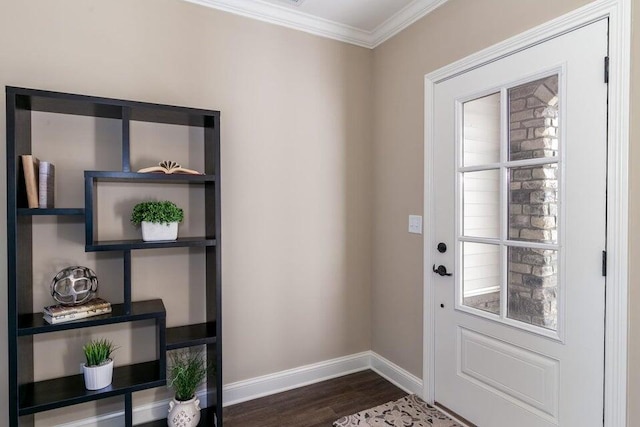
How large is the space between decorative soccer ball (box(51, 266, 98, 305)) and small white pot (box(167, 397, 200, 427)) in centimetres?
74

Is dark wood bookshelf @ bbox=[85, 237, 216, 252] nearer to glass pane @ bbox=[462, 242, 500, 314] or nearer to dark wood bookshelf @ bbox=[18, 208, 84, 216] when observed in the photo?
dark wood bookshelf @ bbox=[18, 208, 84, 216]

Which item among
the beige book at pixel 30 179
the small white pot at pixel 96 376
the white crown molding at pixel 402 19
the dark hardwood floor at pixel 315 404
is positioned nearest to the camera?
the beige book at pixel 30 179

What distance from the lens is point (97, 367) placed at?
5.82 ft

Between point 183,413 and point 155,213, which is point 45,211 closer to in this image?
point 155,213

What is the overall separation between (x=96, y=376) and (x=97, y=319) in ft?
0.93

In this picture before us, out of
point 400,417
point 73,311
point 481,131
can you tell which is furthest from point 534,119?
point 73,311

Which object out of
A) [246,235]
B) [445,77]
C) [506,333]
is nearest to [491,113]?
[445,77]

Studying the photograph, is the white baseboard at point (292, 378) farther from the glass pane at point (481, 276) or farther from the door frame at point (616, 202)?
the door frame at point (616, 202)

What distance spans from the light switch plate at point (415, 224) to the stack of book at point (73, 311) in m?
1.85

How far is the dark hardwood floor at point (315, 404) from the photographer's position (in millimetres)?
2193

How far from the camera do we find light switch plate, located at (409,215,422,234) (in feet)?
7.89

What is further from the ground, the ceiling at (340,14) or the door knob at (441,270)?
the ceiling at (340,14)

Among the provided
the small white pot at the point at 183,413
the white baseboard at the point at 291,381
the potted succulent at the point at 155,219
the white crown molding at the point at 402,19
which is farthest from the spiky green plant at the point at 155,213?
the white crown molding at the point at 402,19

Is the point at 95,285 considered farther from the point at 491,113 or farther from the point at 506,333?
the point at 491,113
